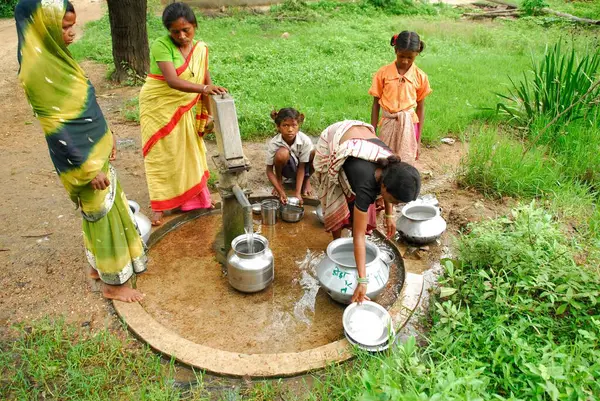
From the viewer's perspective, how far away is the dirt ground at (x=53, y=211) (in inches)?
115

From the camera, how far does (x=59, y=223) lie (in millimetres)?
3715

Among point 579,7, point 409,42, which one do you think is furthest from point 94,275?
point 579,7

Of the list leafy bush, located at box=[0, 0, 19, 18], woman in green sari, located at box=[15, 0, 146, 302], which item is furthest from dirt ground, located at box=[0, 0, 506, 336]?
leafy bush, located at box=[0, 0, 19, 18]

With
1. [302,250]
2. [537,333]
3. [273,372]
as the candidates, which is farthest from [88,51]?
[537,333]

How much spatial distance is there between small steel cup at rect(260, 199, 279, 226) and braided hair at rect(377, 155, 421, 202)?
1501mm

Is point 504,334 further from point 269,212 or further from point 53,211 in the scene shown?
point 53,211

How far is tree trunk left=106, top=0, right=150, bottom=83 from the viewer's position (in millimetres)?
6859

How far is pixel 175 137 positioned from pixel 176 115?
0.56 feet

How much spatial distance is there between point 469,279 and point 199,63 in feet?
7.79

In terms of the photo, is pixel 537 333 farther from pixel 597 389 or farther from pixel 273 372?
pixel 273 372

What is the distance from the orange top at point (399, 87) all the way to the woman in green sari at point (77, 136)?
2.12 meters

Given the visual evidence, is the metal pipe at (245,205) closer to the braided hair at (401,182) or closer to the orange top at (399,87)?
the braided hair at (401,182)

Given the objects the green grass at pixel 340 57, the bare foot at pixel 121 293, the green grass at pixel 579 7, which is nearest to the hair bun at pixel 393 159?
the bare foot at pixel 121 293

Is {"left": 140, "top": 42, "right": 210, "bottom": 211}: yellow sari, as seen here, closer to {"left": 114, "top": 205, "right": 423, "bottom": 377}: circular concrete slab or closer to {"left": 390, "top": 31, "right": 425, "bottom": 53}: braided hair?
{"left": 114, "top": 205, "right": 423, "bottom": 377}: circular concrete slab
